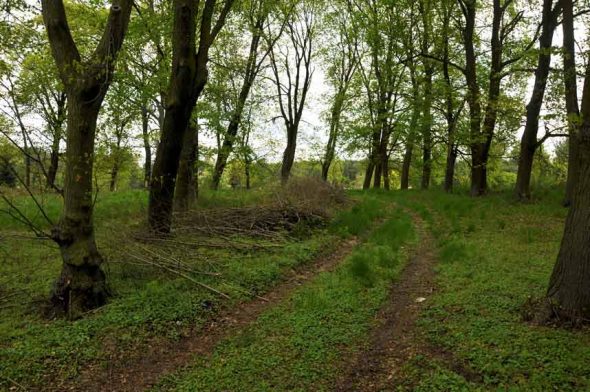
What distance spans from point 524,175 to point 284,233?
9422mm

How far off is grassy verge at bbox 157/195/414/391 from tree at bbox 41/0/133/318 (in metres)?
2.32

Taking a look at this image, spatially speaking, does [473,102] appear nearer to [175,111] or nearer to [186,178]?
[186,178]

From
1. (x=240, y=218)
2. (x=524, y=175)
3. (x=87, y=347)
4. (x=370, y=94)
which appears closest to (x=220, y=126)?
(x=240, y=218)

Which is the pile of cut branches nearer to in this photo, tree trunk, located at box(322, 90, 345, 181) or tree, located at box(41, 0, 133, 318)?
tree, located at box(41, 0, 133, 318)

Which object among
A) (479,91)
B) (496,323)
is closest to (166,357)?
(496,323)

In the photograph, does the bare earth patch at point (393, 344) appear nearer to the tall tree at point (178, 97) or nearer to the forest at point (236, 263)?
the forest at point (236, 263)

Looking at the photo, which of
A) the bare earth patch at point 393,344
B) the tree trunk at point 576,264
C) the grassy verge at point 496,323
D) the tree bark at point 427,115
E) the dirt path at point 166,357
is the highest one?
the tree bark at point 427,115

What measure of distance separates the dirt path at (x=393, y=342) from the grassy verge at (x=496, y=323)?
0.61 feet

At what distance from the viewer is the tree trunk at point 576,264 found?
444cm

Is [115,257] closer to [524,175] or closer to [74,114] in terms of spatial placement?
[74,114]

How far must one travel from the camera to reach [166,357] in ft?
15.1

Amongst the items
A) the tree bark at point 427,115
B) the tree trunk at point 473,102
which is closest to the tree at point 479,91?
the tree trunk at point 473,102

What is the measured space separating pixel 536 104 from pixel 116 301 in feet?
45.9

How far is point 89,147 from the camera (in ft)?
18.3
